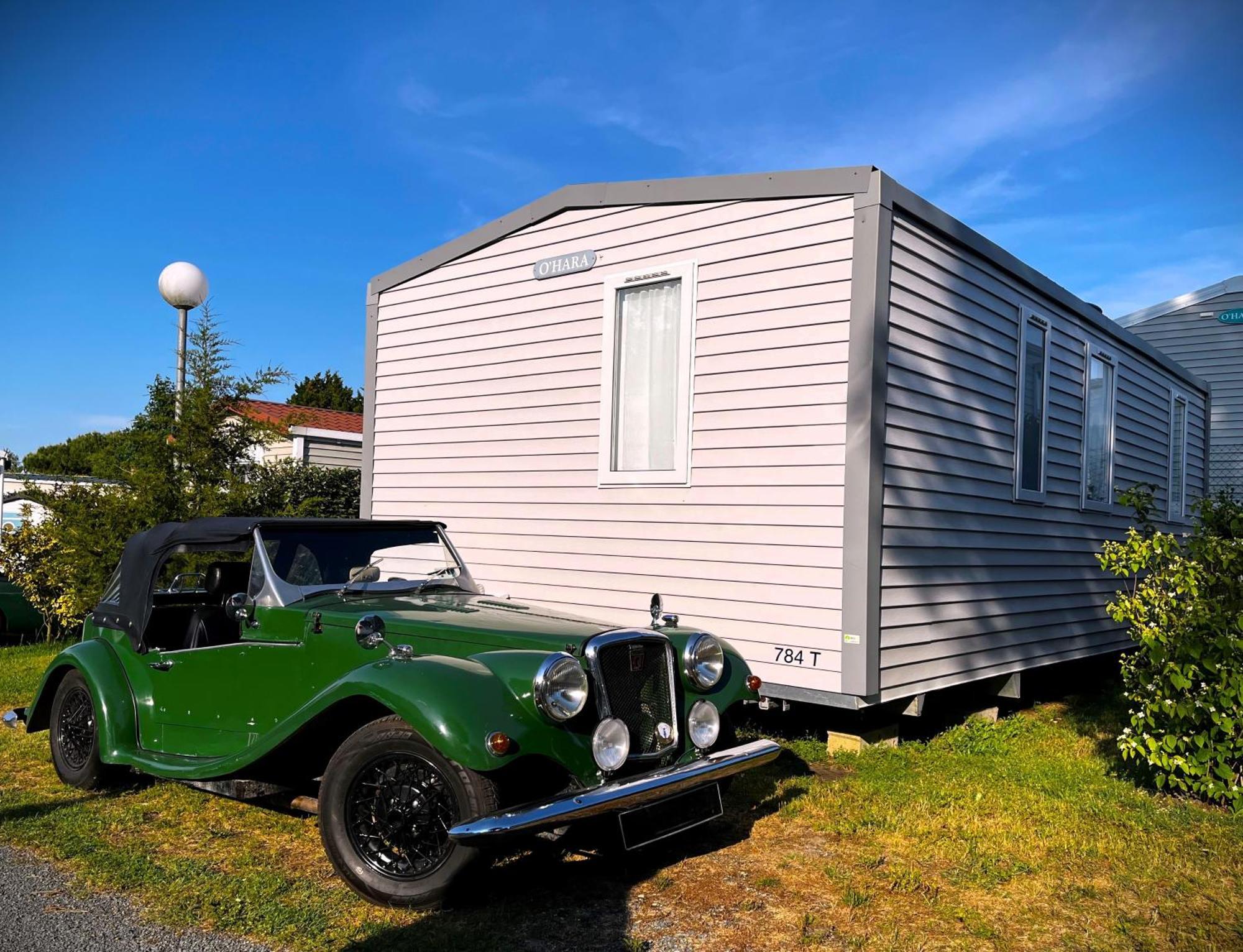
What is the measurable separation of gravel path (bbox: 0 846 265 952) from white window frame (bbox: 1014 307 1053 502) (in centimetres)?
679

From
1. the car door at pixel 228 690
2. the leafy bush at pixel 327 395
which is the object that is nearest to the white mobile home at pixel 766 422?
the car door at pixel 228 690

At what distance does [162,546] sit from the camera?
543 centimetres

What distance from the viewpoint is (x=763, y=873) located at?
14.5ft

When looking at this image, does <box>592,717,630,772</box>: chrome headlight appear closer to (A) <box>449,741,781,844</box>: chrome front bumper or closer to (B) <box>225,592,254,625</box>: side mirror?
(A) <box>449,741,781,844</box>: chrome front bumper

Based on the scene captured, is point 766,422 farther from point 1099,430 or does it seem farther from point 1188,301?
point 1188,301

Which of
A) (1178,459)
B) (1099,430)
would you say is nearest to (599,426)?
(1099,430)

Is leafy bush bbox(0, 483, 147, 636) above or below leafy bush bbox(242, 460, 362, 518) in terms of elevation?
below

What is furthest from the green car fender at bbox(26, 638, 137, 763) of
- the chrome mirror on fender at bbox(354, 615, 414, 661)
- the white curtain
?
the white curtain

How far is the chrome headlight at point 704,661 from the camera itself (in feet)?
15.2

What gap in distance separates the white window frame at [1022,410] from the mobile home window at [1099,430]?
106cm

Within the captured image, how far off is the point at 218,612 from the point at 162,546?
48 cm

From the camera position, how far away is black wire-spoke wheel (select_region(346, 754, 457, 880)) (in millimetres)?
3812

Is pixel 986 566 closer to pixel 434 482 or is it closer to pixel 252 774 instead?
pixel 434 482

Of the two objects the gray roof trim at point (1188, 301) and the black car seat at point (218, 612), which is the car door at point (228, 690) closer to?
the black car seat at point (218, 612)
